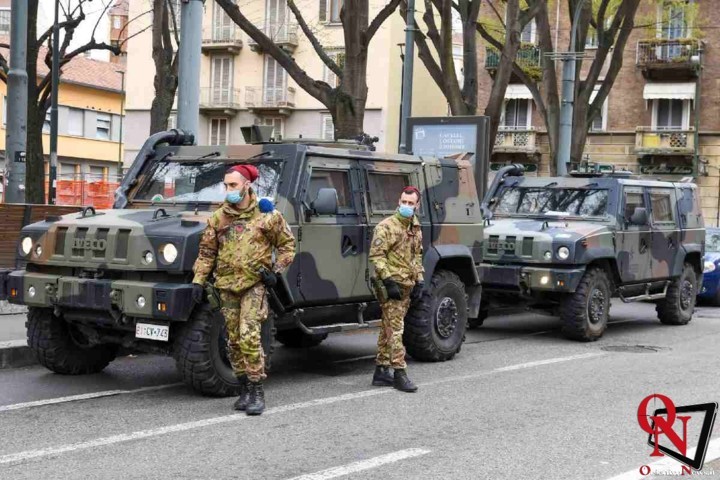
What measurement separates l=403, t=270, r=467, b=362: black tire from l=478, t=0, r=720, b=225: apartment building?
94.3 feet

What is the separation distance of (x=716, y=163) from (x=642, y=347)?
29.2 metres

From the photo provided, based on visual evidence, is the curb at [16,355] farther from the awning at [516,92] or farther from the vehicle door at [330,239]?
the awning at [516,92]

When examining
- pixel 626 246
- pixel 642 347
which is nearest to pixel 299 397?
pixel 642 347

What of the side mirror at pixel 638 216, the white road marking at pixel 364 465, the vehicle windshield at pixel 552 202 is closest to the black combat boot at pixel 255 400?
the white road marking at pixel 364 465

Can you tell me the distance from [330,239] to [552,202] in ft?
18.0

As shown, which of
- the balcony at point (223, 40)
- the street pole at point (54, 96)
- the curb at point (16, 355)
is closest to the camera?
the curb at point (16, 355)

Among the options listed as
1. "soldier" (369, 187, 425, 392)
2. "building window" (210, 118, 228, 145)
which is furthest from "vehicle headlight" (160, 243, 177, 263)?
"building window" (210, 118, 228, 145)

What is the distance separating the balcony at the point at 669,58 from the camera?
3934 cm

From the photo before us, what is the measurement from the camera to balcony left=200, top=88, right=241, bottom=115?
1788 inches

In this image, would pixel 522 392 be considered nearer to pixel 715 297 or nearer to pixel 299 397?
pixel 299 397

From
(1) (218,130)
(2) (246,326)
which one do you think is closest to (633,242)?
(2) (246,326)

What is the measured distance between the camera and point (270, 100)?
1756 inches

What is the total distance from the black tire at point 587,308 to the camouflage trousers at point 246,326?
231 inches

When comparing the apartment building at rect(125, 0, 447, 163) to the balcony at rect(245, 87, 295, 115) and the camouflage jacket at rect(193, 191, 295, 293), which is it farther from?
the camouflage jacket at rect(193, 191, 295, 293)
